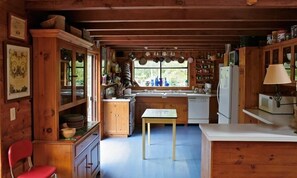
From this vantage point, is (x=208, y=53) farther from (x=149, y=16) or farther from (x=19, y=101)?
(x=19, y=101)

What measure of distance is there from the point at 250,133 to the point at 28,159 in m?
2.21

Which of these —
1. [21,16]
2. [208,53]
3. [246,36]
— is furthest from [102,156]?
[208,53]

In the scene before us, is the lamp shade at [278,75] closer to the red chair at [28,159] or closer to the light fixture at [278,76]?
the light fixture at [278,76]

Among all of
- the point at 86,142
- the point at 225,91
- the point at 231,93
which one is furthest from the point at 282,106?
the point at 86,142

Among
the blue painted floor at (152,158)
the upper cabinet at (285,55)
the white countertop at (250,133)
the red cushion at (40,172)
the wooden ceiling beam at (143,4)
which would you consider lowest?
the blue painted floor at (152,158)

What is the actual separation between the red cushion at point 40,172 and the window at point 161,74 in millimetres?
5857

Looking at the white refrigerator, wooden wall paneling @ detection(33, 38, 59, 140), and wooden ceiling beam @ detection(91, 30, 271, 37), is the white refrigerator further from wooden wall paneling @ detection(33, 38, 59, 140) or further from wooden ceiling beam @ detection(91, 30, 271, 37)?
wooden wall paneling @ detection(33, 38, 59, 140)

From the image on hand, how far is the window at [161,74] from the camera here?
8438 millimetres

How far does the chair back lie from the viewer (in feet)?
8.11

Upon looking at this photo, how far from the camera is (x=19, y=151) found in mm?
2605

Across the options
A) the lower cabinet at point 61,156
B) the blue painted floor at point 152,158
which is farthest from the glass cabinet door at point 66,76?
the blue painted floor at point 152,158

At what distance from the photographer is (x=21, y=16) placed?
2.71m

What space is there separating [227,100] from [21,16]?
12.9 feet

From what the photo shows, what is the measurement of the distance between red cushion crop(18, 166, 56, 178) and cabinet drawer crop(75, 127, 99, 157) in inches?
13.8
